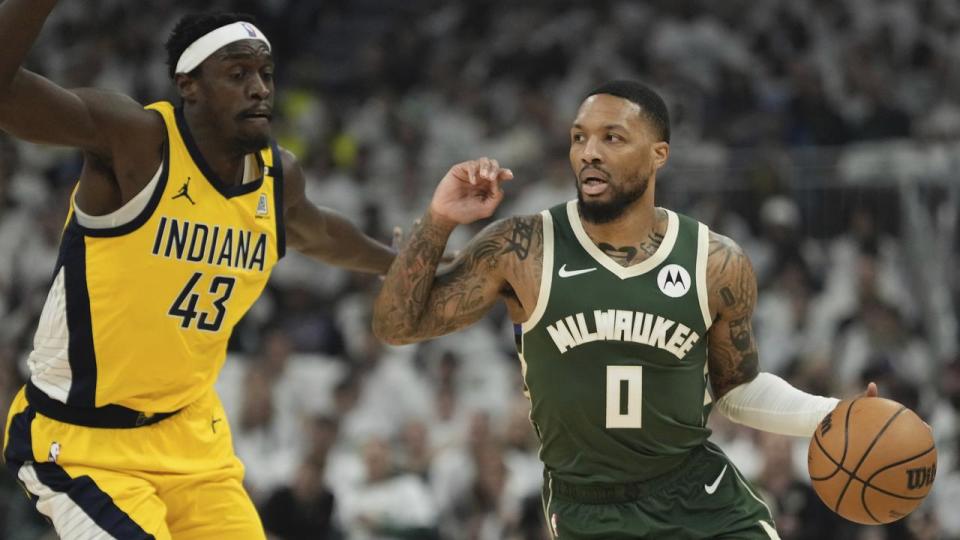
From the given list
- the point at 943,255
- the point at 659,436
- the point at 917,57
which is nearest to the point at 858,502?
the point at 659,436

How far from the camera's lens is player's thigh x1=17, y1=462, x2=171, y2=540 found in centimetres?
486

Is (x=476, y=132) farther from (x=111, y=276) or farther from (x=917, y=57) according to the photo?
(x=111, y=276)

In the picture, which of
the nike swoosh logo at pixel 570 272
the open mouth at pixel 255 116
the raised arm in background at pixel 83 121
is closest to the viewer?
the raised arm in background at pixel 83 121

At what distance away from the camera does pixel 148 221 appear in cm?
496

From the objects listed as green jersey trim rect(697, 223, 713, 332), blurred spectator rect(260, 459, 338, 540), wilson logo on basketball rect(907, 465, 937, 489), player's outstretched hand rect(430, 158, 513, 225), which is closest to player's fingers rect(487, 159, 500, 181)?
player's outstretched hand rect(430, 158, 513, 225)

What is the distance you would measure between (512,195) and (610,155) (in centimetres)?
751

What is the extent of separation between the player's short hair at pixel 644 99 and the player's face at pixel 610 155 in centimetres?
2

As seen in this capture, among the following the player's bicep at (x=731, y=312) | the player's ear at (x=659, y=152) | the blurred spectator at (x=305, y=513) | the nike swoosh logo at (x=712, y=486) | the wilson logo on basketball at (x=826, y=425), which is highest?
the player's ear at (x=659, y=152)

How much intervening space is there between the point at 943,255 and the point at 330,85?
7.73 metres

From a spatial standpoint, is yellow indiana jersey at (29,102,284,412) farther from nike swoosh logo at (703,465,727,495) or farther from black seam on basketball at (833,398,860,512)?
black seam on basketball at (833,398,860,512)

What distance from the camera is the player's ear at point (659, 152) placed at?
514 centimetres

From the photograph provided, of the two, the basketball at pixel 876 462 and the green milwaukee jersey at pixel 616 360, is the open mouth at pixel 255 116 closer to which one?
the green milwaukee jersey at pixel 616 360

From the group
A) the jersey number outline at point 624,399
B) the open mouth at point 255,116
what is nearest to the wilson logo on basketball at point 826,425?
the jersey number outline at point 624,399

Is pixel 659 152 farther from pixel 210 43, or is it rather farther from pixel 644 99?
pixel 210 43
